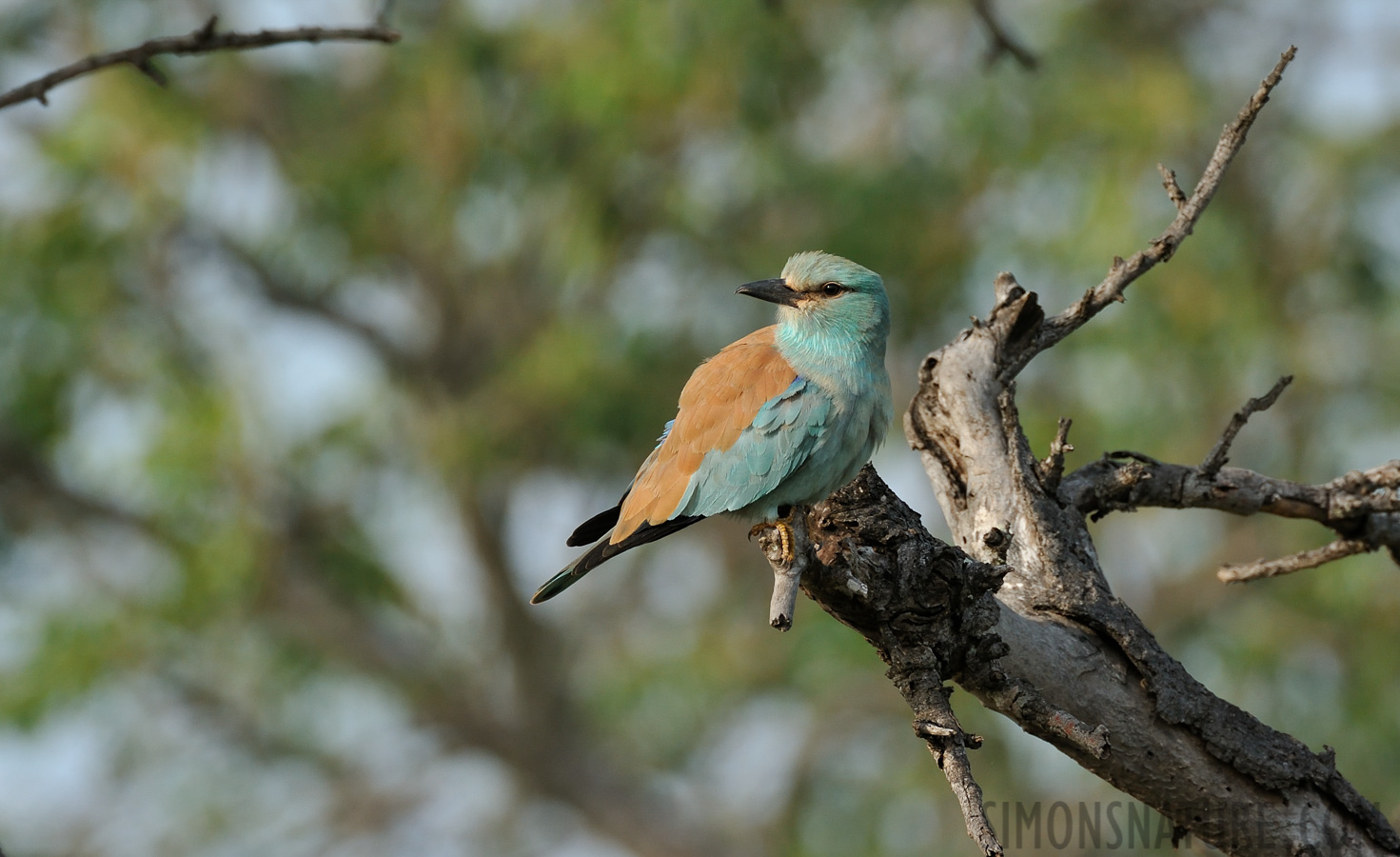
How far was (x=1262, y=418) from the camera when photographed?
10797 mm

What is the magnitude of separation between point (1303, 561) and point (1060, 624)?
1093mm

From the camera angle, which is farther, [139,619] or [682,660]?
[682,660]

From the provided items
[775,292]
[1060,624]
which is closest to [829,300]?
[775,292]

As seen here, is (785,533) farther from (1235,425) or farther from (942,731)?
(1235,425)

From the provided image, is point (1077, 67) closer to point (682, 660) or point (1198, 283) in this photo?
point (1198, 283)

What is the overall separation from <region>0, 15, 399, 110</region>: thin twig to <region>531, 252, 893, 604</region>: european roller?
1417 millimetres

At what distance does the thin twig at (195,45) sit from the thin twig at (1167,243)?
204 cm

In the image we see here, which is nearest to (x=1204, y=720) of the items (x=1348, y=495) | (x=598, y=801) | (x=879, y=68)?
(x=1348, y=495)

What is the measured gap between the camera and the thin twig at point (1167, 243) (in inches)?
134

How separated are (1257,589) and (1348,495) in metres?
7.49

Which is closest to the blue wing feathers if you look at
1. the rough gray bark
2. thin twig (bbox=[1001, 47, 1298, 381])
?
the rough gray bark

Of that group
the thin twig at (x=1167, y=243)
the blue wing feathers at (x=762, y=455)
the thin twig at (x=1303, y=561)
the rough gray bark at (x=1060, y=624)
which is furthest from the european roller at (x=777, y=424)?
the thin twig at (x=1303, y=561)

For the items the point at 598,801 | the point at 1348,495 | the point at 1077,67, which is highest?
the point at 1077,67

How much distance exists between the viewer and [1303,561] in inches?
158
